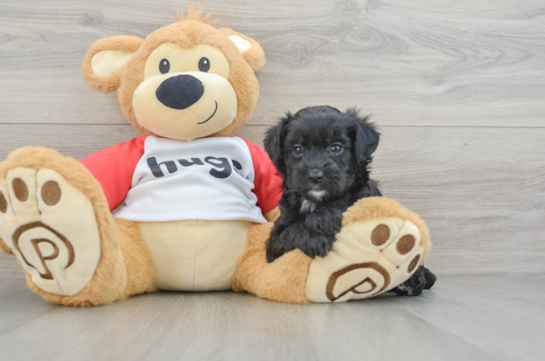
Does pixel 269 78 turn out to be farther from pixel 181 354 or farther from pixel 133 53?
pixel 181 354

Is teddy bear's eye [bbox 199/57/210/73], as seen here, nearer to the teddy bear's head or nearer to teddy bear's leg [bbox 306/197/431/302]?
the teddy bear's head

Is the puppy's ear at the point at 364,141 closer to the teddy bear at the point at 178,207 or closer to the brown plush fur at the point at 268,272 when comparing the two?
the teddy bear at the point at 178,207

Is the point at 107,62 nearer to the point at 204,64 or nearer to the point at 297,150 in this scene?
the point at 204,64

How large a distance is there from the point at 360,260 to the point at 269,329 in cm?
31

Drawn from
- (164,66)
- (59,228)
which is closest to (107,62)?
(164,66)

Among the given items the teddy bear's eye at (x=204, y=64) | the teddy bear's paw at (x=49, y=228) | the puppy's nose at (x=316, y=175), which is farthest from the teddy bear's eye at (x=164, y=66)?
the puppy's nose at (x=316, y=175)

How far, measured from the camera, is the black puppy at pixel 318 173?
3.65 ft

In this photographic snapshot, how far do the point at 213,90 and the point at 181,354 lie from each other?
79cm

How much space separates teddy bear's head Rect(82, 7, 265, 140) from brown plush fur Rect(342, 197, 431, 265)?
516 millimetres

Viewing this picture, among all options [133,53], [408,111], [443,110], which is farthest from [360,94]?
[133,53]

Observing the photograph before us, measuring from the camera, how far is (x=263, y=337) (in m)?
0.87

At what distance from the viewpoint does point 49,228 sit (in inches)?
40.0

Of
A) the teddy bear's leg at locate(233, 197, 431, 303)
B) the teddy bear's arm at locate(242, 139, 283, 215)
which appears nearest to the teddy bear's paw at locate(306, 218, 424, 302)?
the teddy bear's leg at locate(233, 197, 431, 303)

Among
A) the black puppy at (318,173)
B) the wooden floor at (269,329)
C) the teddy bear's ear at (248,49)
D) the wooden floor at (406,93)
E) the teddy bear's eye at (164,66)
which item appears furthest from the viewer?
the wooden floor at (406,93)
